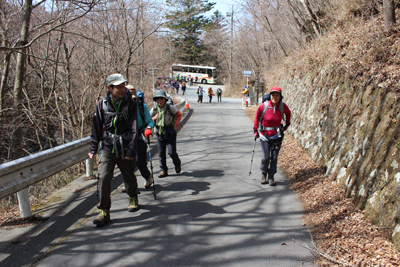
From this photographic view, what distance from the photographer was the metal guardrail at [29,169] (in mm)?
3994

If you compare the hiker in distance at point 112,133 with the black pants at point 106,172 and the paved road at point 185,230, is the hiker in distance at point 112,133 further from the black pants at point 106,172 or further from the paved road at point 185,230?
the paved road at point 185,230

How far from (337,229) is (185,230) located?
202 centimetres

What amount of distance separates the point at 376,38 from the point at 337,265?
5493 mm

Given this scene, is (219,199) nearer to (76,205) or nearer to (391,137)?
(76,205)

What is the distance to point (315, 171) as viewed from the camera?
690cm

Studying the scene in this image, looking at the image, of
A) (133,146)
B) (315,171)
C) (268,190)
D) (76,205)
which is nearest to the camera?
(133,146)

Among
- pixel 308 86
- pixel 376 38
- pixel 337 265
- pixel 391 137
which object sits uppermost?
pixel 376 38

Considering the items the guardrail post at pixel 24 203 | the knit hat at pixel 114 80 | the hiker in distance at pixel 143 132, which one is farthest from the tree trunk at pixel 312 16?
the guardrail post at pixel 24 203

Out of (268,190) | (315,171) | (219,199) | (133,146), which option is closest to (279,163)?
(315,171)

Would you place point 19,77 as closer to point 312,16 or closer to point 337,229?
point 337,229

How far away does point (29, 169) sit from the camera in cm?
446

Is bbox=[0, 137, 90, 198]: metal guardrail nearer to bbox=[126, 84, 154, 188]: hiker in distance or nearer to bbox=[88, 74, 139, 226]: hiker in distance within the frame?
bbox=[88, 74, 139, 226]: hiker in distance

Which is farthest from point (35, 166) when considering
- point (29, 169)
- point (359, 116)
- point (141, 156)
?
point (359, 116)

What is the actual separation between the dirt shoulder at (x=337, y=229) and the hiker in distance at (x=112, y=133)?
9.15ft
